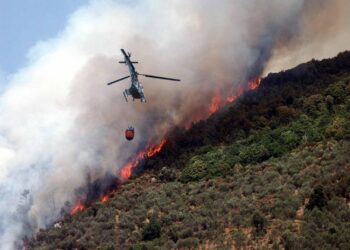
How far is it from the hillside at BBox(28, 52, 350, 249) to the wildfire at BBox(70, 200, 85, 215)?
10.9 ft

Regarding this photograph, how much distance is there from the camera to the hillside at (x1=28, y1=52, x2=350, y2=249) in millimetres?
44812

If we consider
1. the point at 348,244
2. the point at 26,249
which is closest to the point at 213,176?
the point at 26,249

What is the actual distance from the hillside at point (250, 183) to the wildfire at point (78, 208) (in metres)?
3.34

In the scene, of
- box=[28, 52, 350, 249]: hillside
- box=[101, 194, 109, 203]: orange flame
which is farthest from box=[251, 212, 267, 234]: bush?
box=[101, 194, 109, 203]: orange flame

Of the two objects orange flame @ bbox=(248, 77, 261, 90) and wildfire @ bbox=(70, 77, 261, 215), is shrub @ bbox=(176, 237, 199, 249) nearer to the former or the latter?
wildfire @ bbox=(70, 77, 261, 215)

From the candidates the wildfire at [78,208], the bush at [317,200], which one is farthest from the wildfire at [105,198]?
the bush at [317,200]

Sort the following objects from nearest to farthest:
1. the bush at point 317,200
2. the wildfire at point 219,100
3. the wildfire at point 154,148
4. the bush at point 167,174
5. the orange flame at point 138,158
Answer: the bush at point 317,200
the wildfire at point 154,148
the bush at point 167,174
the orange flame at point 138,158
the wildfire at point 219,100

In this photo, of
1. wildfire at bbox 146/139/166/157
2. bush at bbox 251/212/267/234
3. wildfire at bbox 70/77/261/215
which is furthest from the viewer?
wildfire at bbox 146/139/166/157

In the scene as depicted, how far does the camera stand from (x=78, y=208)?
6512cm

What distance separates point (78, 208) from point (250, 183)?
19.8 m

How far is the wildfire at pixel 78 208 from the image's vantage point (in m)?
63.9

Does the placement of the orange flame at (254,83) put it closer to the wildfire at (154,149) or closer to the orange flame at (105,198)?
the wildfire at (154,149)

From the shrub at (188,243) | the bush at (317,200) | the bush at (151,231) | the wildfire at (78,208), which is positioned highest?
the wildfire at (78,208)

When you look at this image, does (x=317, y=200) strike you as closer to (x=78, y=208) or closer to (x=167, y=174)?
(x=167, y=174)
